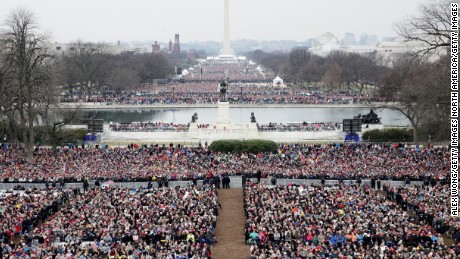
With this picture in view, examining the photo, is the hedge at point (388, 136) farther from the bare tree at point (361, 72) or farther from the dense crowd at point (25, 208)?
the bare tree at point (361, 72)

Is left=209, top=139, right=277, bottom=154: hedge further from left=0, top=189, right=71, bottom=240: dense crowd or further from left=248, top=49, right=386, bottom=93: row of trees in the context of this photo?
left=248, top=49, right=386, bottom=93: row of trees

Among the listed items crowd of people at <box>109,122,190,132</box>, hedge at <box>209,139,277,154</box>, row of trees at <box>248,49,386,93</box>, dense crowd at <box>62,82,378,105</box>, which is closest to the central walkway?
hedge at <box>209,139,277,154</box>

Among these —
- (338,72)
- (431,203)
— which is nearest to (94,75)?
(338,72)

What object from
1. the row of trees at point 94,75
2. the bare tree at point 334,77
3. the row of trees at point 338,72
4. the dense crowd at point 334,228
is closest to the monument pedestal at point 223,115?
the dense crowd at point 334,228

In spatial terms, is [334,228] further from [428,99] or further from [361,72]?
[361,72]

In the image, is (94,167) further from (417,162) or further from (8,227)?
(417,162)

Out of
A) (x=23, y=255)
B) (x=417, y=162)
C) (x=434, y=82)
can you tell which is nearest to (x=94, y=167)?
(x=23, y=255)
